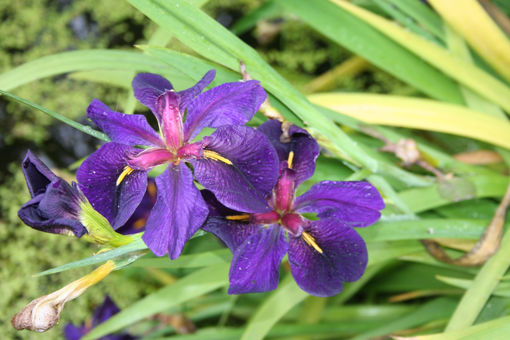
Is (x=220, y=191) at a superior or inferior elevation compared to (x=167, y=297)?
superior

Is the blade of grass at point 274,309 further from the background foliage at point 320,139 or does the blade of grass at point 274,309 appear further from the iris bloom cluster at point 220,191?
the iris bloom cluster at point 220,191

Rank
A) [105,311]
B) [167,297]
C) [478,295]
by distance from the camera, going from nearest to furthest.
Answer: [478,295]
[167,297]
[105,311]

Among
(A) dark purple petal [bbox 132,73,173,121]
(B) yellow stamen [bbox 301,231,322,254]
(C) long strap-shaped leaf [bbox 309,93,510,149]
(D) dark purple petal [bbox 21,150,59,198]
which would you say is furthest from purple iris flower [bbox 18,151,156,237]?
(C) long strap-shaped leaf [bbox 309,93,510,149]

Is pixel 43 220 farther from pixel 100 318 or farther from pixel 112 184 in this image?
pixel 100 318

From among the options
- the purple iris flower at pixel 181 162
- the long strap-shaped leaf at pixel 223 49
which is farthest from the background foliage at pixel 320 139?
the purple iris flower at pixel 181 162

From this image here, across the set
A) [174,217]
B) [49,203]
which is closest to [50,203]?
[49,203]

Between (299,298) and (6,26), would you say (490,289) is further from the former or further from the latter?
(6,26)
